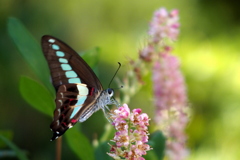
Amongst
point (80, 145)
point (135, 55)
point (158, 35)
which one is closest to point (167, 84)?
point (158, 35)

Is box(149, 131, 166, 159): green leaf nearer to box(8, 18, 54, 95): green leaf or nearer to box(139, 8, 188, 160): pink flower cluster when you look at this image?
box(139, 8, 188, 160): pink flower cluster

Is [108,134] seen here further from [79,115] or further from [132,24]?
[132,24]

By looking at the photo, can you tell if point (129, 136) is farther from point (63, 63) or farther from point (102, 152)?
point (63, 63)

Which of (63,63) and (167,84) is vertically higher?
(167,84)

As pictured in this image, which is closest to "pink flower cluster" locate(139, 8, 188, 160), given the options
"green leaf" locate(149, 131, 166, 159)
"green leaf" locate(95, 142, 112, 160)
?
"green leaf" locate(149, 131, 166, 159)

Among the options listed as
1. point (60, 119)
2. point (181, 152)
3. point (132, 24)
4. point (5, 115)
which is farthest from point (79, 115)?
point (132, 24)
